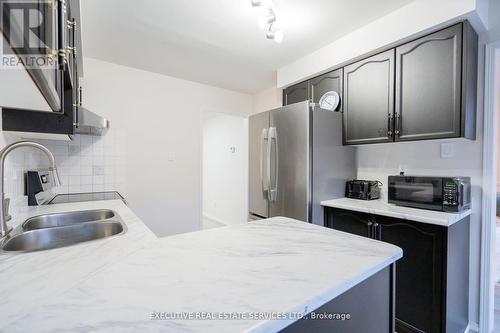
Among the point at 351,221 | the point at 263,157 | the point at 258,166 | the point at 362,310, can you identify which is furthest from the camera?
the point at 258,166

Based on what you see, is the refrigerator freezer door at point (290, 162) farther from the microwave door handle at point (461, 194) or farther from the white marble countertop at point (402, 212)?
the microwave door handle at point (461, 194)

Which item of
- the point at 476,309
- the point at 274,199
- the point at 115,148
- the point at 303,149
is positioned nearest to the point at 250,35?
the point at 303,149

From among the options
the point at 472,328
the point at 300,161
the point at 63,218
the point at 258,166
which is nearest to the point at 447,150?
→ the point at 300,161

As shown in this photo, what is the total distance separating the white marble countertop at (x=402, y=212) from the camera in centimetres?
138

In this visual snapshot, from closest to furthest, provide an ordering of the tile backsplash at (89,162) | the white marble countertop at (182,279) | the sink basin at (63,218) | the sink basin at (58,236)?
the white marble countertop at (182,279), the sink basin at (58,236), the sink basin at (63,218), the tile backsplash at (89,162)

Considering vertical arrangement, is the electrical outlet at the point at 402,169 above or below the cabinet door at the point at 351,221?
above

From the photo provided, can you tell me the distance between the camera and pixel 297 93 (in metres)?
2.56

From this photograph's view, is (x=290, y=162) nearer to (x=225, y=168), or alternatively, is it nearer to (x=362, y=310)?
(x=362, y=310)

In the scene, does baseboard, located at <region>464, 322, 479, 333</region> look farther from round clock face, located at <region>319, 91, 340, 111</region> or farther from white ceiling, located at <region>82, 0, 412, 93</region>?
white ceiling, located at <region>82, 0, 412, 93</region>

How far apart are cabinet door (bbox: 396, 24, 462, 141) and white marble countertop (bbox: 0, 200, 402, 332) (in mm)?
1210

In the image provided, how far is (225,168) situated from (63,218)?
3.14 metres

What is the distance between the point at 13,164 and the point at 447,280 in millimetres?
2726

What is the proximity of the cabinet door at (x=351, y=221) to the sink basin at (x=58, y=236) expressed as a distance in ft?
5.20

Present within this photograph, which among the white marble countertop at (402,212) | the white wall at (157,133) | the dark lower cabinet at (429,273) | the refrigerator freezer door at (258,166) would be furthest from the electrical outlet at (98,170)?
the dark lower cabinet at (429,273)
